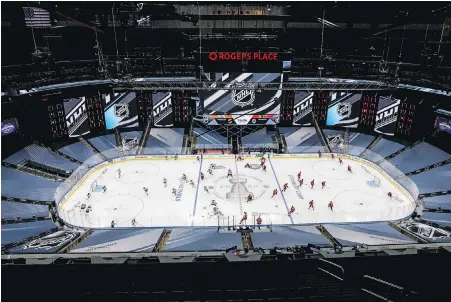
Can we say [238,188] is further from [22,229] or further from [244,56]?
[22,229]

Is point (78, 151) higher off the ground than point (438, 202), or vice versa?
point (78, 151)

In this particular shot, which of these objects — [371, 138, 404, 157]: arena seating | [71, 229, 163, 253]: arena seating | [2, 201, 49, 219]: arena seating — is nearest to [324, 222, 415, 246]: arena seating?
[71, 229, 163, 253]: arena seating

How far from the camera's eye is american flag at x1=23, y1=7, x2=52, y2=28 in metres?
22.4

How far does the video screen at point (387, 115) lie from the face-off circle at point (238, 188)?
12.4m

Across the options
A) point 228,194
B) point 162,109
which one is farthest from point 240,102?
point 162,109

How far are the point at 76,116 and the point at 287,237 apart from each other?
19.7 meters

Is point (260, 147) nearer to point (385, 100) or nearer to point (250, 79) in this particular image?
point (250, 79)

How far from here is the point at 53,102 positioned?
2544 centimetres

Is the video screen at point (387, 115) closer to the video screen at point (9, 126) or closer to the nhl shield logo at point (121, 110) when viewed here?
the nhl shield logo at point (121, 110)

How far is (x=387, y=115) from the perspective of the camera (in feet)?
89.9

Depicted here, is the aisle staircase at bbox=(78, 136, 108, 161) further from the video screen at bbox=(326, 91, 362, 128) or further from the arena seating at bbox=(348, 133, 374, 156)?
the arena seating at bbox=(348, 133, 374, 156)

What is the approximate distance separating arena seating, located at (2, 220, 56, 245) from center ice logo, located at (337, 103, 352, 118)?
23162 mm

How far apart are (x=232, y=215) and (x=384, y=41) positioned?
20.9 meters

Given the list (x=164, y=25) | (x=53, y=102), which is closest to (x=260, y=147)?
(x=164, y=25)
